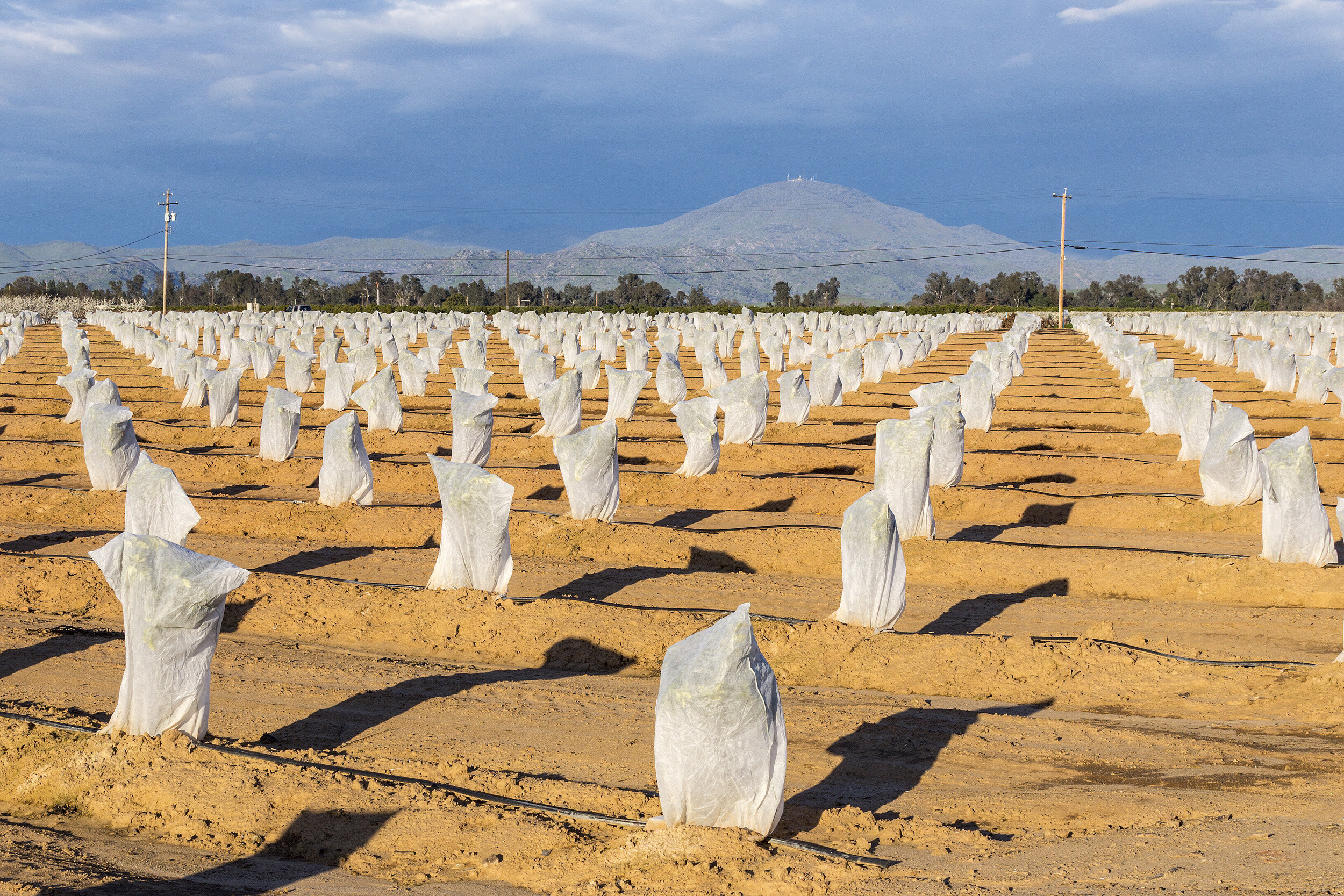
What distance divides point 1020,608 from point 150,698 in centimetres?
681

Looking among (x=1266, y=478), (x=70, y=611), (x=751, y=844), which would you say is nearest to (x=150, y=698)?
(x=751, y=844)

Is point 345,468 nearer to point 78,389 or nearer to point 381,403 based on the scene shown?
point 381,403

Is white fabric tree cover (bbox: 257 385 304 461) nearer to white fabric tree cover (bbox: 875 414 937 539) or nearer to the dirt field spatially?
the dirt field

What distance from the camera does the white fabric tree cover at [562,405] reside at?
17.8 meters

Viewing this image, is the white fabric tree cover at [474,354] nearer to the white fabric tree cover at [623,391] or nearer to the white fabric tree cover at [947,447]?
the white fabric tree cover at [623,391]

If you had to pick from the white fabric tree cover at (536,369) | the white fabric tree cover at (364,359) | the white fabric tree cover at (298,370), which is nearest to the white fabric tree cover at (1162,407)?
the white fabric tree cover at (536,369)

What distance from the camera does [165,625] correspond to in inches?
242

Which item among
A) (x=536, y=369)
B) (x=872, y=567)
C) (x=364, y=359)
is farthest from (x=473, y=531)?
(x=364, y=359)

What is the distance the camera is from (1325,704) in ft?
23.6

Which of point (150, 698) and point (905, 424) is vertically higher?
point (905, 424)

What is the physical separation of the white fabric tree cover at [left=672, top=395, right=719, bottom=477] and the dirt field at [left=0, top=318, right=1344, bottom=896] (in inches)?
14.1

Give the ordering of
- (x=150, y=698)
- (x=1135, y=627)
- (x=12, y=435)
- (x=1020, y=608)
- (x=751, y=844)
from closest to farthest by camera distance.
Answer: (x=751, y=844)
(x=150, y=698)
(x=1135, y=627)
(x=1020, y=608)
(x=12, y=435)

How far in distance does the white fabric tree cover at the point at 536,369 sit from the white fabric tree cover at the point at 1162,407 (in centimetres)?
1101

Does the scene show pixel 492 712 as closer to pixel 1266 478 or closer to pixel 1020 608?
pixel 1020 608
